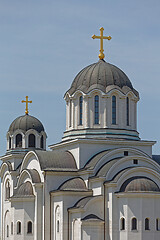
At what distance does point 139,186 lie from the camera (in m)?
42.9

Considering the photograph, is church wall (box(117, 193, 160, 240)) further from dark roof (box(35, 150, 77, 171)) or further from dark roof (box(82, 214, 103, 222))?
dark roof (box(35, 150, 77, 171))

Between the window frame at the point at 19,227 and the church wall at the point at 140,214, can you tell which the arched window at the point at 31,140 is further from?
the church wall at the point at 140,214

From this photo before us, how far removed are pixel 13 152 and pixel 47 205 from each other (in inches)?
475

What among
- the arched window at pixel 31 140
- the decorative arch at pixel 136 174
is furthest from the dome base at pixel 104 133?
the arched window at pixel 31 140

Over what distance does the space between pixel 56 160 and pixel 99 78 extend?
19.4 feet

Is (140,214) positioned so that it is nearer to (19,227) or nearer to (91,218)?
(91,218)

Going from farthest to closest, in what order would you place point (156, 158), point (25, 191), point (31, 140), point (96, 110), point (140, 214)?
point (31, 140)
point (156, 158)
point (96, 110)
point (25, 191)
point (140, 214)

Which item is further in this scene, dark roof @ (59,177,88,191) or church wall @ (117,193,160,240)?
dark roof @ (59,177,88,191)

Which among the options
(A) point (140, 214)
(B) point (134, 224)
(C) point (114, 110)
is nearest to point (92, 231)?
(B) point (134, 224)

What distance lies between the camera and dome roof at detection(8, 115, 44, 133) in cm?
5803

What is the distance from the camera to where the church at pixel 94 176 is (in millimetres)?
43125

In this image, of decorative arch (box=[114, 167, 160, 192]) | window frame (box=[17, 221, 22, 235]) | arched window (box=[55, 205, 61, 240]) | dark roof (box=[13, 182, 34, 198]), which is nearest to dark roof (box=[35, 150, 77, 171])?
dark roof (box=[13, 182, 34, 198])

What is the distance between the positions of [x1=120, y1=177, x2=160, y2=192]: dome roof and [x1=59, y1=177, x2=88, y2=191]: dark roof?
3.12m

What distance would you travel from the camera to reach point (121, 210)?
4319 centimetres
